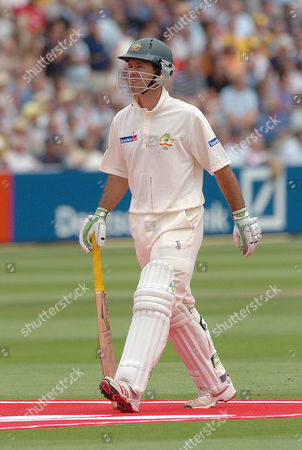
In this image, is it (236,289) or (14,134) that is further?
(14,134)

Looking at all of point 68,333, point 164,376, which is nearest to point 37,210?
point 68,333

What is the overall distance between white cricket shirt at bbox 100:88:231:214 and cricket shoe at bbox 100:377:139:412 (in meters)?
1.07

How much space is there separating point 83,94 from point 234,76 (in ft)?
8.91

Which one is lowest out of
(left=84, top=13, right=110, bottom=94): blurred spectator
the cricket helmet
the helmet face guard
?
the helmet face guard

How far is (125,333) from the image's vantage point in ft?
35.1

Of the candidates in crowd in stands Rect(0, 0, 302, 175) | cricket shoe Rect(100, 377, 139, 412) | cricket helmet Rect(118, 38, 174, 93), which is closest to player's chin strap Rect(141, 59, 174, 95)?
cricket helmet Rect(118, 38, 174, 93)

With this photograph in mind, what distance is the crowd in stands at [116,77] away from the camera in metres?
19.6

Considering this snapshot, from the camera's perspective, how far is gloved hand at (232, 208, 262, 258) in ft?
22.7

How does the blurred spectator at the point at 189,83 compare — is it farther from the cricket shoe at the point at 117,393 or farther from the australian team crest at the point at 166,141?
the cricket shoe at the point at 117,393

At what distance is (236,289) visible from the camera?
14.0 m

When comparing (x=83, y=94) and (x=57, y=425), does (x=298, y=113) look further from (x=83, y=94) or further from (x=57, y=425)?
(x=57, y=425)

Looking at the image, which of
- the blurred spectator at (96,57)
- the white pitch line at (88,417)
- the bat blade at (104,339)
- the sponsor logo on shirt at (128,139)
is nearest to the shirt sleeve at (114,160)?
the sponsor logo on shirt at (128,139)

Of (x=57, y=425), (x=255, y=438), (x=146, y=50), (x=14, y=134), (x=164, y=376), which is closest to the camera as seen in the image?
(x=255, y=438)

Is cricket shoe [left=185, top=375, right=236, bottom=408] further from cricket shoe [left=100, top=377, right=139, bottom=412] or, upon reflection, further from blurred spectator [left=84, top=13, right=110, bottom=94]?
blurred spectator [left=84, top=13, right=110, bottom=94]
